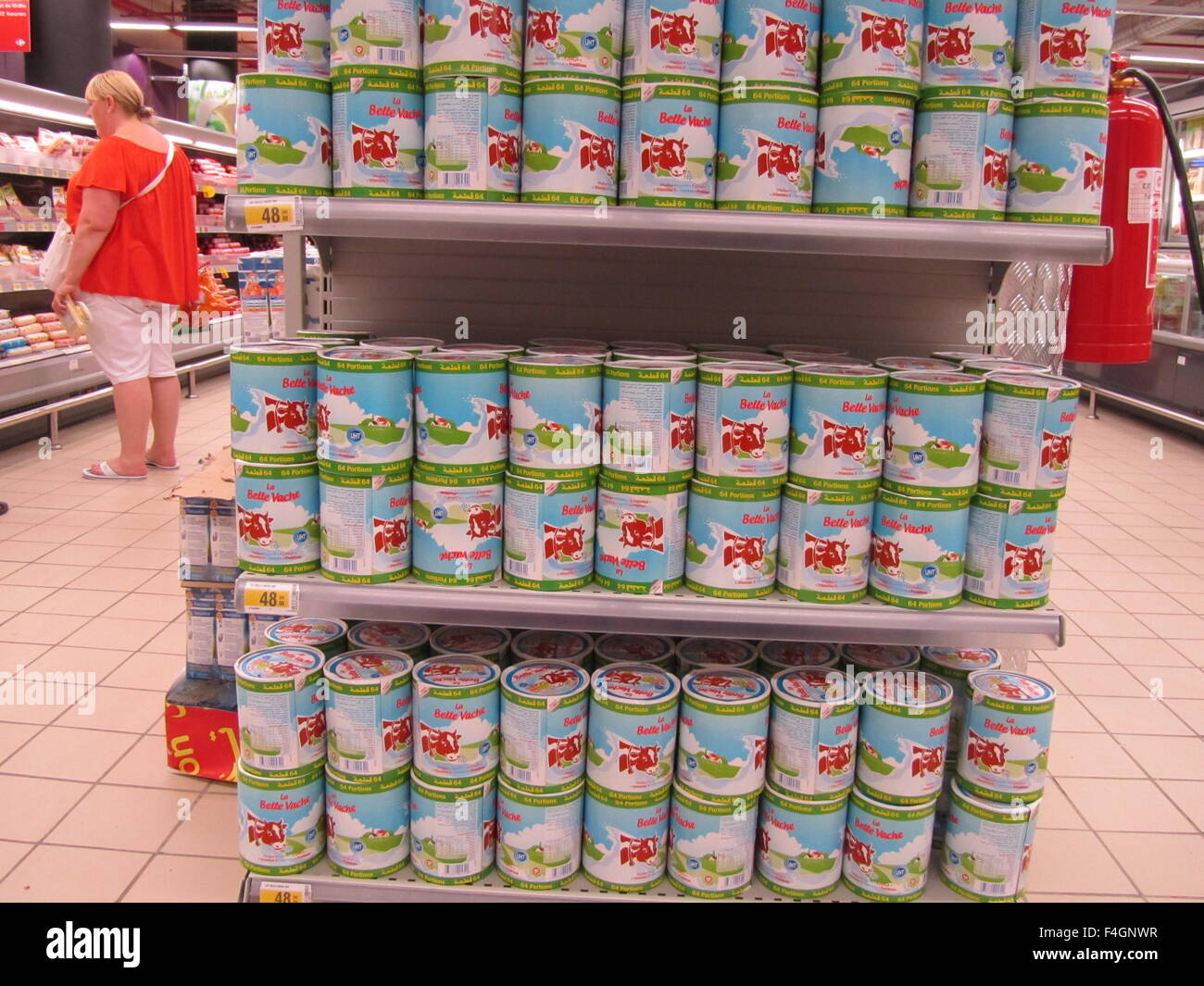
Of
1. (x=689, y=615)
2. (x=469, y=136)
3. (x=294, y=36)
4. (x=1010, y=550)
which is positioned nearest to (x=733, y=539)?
(x=689, y=615)

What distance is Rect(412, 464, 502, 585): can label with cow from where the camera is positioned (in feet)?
5.91

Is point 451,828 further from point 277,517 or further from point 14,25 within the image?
point 14,25

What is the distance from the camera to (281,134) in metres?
1.73

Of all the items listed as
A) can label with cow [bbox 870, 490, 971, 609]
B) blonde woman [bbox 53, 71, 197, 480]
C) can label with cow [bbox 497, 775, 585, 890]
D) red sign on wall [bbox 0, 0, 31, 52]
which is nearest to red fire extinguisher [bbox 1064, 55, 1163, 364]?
can label with cow [bbox 870, 490, 971, 609]

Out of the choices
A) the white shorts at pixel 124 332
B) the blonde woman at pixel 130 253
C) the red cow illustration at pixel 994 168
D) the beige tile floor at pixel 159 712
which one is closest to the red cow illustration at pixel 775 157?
the red cow illustration at pixel 994 168

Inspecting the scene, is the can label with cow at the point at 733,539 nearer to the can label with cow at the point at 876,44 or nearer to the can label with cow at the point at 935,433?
the can label with cow at the point at 935,433

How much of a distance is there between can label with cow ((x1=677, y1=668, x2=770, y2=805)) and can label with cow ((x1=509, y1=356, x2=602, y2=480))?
1.60 feet

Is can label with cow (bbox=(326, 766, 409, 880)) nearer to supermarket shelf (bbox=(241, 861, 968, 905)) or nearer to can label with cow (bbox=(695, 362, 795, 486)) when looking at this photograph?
supermarket shelf (bbox=(241, 861, 968, 905))

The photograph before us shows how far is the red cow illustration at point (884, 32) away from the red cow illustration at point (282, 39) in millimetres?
973

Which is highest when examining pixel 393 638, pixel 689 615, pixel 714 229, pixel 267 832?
pixel 714 229

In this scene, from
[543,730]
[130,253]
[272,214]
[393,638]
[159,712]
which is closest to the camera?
[272,214]

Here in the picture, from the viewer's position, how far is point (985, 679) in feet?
6.66

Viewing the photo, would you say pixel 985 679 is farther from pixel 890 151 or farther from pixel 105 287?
pixel 105 287

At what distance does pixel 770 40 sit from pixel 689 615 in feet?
3.26
